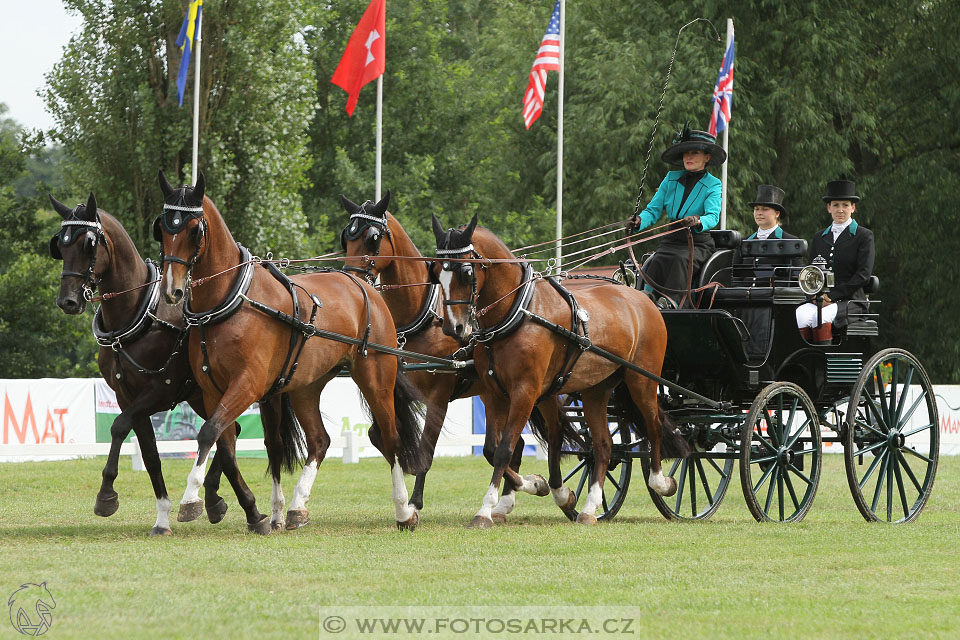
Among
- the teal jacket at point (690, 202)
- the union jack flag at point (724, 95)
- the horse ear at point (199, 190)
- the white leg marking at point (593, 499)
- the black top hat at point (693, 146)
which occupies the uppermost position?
the union jack flag at point (724, 95)

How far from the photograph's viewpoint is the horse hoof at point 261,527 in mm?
8695

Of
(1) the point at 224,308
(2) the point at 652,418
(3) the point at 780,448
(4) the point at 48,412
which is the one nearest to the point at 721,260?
(2) the point at 652,418

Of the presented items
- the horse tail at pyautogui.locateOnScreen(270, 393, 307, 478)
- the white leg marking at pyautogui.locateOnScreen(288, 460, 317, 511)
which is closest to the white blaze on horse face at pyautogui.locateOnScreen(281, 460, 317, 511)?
the white leg marking at pyautogui.locateOnScreen(288, 460, 317, 511)

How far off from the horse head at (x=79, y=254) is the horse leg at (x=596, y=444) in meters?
3.98

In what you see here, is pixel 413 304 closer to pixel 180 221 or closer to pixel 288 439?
pixel 288 439

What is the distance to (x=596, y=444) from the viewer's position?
990 cm

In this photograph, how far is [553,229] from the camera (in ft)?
124

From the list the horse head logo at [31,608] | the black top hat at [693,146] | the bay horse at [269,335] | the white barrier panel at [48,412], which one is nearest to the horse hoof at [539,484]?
the bay horse at [269,335]

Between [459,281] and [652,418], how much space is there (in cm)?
226

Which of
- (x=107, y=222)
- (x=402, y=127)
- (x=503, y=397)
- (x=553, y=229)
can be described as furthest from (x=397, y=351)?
(x=402, y=127)

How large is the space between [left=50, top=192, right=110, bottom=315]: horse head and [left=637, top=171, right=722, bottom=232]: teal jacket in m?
4.39

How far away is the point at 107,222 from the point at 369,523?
305 cm

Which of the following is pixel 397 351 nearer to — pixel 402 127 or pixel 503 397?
pixel 503 397

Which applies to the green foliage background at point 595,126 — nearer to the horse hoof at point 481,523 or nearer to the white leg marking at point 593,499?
the white leg marking at point 593,499
